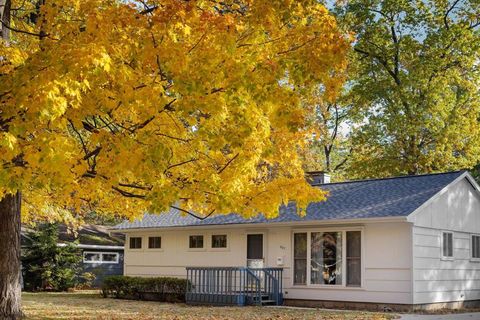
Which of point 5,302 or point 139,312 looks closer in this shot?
point 5,302

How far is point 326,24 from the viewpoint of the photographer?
9.16m

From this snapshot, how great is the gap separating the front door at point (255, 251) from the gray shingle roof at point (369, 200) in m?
0.72

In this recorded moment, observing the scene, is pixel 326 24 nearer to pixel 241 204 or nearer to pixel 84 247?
pixel 241 204

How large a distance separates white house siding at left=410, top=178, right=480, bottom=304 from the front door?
217 inches

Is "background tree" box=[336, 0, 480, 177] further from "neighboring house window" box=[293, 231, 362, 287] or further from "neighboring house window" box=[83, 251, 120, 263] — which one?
"neighboring house window" box=[83, 251, 120, 263]

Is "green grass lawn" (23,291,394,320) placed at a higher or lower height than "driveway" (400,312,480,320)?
lower

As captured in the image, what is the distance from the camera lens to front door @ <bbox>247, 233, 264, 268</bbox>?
21.6 metres

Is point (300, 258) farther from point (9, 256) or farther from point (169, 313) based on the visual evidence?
point (9, 256)

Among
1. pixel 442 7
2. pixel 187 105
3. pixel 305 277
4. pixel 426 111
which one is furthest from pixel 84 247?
pixel 187 105

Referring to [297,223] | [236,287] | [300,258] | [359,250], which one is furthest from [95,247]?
[359,250]

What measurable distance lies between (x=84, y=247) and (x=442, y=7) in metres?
21.7

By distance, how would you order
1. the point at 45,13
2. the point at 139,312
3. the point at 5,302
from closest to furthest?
1. the point at 45,13
2. the point at 5,302
3. the point at 139,312

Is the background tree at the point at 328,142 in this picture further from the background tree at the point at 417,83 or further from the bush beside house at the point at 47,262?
the bush beside house at the point at 47,262

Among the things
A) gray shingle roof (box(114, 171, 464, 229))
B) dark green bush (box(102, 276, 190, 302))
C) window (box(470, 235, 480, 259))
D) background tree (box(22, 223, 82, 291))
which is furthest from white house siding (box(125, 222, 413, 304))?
window (box(470, 235, 480, 259))
